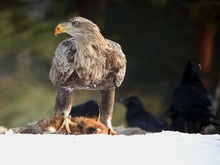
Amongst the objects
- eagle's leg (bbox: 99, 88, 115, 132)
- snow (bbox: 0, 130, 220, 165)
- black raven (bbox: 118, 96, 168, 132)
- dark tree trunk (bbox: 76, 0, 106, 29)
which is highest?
dark tree trunk (bbox: 76, 0, 106, 29)

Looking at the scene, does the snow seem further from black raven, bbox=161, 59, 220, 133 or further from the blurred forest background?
the blurred forest background

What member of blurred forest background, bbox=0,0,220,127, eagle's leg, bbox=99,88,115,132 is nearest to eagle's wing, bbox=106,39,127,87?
eagle's leg, bbox=99,88,115,132

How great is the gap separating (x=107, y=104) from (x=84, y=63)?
1.21ft

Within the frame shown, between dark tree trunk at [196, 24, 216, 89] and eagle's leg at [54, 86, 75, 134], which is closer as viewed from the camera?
eagle's leg at [54, 86, 75, 134]

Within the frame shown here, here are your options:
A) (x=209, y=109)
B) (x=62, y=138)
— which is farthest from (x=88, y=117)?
(x=209, y=109)

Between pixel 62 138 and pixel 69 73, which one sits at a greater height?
pixel 69 73

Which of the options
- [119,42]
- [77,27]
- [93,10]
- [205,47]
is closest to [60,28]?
[77,27]

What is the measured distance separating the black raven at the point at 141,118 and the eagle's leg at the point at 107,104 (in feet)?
6.12

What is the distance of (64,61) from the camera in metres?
4.16

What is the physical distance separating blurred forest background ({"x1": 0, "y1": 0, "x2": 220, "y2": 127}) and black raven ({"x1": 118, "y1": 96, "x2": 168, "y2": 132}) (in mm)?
2091

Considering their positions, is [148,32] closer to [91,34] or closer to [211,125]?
[211,125]

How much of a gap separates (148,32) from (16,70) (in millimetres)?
1984

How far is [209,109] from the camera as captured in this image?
17.2 feet

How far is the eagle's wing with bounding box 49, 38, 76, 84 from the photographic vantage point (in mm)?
4125
